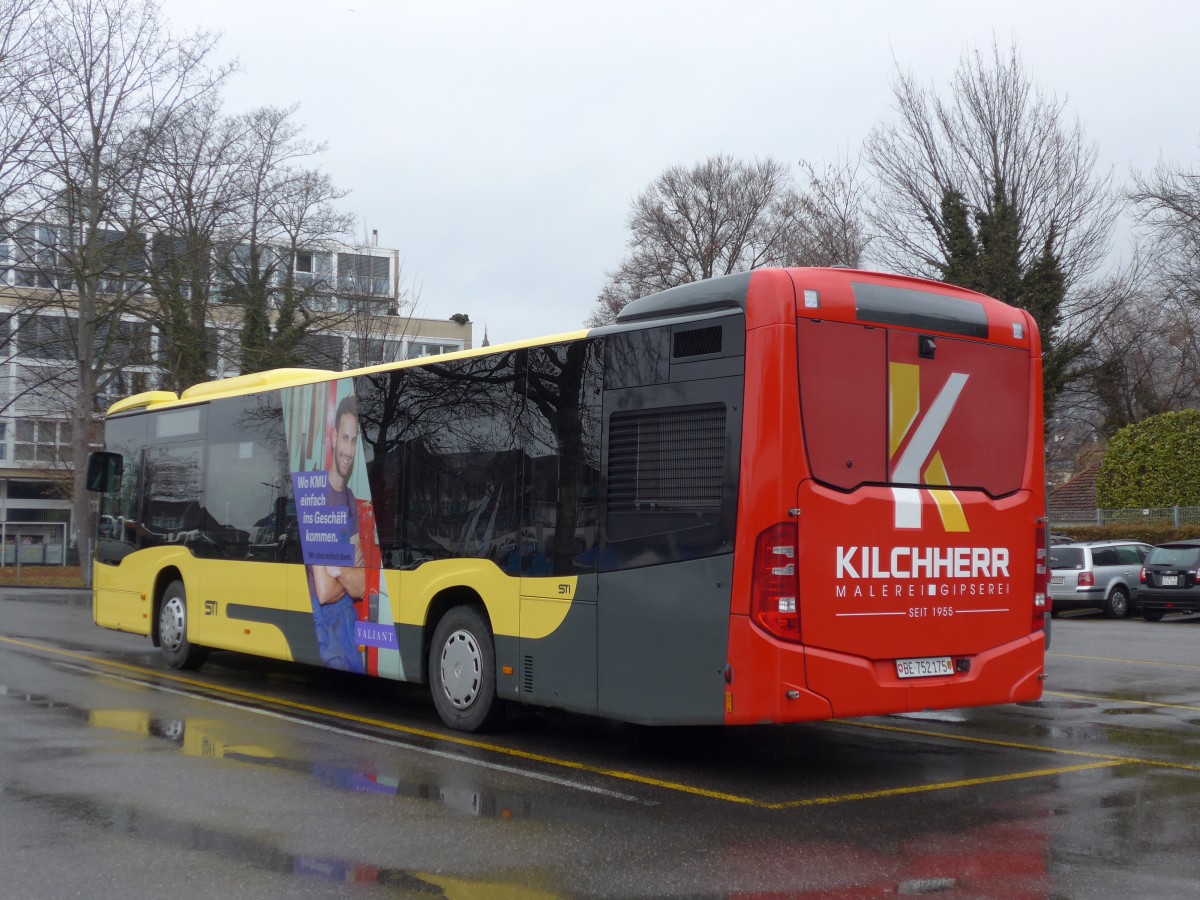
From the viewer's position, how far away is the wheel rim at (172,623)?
13.7 meters

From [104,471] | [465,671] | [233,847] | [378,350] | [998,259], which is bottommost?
[233,847]

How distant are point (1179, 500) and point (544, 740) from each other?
29.9 metres

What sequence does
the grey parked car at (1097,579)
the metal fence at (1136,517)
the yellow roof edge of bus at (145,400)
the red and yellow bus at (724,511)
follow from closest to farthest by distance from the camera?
1. the red and yellow bus at (724,511)
2. the yellow roof edge of bus at (145,400)
3. the grey parked car at (1097,579)
4. the metal fence at (1136,517)

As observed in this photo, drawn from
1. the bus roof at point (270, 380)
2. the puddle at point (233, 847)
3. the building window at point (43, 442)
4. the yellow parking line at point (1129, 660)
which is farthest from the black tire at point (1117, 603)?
the building window at point (43, 442)

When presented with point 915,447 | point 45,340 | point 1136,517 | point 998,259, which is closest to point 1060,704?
point 915,447

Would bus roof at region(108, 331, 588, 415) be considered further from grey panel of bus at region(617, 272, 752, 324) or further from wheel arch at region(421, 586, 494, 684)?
wheel arch at region(421, 586, 494, 684)

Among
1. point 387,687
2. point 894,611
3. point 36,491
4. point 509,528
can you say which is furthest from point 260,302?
point 36,491

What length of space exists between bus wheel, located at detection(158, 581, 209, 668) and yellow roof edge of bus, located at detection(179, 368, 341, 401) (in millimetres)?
2057

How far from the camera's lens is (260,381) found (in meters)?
12.8

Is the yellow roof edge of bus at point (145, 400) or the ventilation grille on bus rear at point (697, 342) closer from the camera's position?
the ventilation grille on bus rear at point (697, 342)

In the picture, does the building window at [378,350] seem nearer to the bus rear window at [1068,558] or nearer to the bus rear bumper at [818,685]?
the bus rear window at [1068,558]

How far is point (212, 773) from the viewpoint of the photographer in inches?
315

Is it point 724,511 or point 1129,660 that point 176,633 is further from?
point 1129,660

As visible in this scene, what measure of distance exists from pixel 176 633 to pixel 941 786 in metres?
8.90
